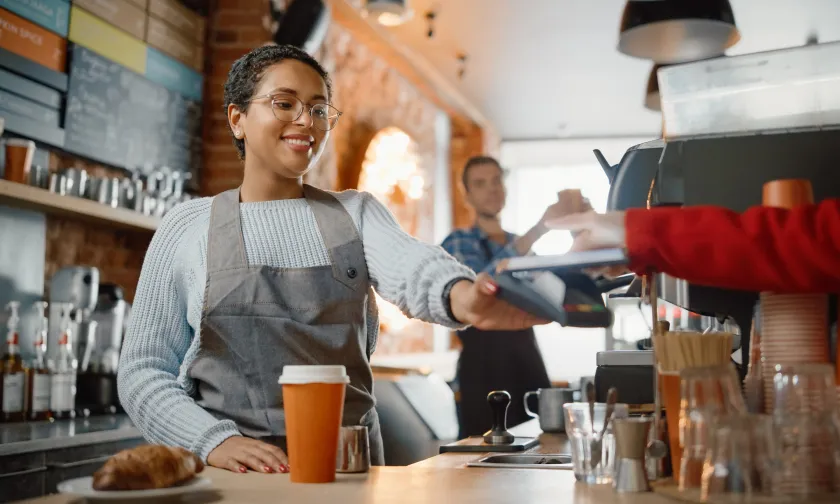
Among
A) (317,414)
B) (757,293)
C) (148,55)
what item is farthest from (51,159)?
(757,293)

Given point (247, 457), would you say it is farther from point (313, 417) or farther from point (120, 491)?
point (120, 491)

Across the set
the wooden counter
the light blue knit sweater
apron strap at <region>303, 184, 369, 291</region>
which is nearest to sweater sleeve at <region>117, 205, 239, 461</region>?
the light blue knit sweater

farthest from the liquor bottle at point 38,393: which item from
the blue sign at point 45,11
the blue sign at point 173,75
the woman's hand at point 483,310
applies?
the woman's hand at point 483,310

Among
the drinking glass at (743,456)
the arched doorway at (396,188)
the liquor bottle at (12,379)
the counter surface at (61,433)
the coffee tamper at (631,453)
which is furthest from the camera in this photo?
the arched doorway at (396,188)

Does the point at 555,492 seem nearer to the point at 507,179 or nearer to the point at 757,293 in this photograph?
the point at 757,293

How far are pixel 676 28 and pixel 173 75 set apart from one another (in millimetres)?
2194

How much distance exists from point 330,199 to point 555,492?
916mm

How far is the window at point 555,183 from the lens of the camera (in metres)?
10.3

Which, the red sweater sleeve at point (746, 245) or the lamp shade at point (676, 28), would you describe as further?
the lamp shade at point (676, 28)

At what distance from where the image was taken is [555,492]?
1.19m

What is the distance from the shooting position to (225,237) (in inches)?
70.9

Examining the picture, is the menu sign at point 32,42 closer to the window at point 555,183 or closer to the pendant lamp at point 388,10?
the pendant lamp at point 388,10

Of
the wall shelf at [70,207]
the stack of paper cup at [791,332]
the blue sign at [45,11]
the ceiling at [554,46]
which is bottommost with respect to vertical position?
the stack of paper cup at [791,332]

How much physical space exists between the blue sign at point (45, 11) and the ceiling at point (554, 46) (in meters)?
2.75
